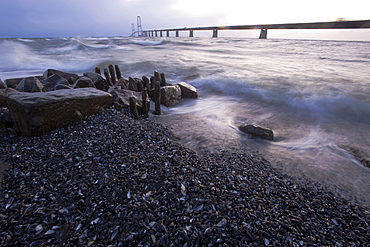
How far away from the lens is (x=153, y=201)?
93.9 inches

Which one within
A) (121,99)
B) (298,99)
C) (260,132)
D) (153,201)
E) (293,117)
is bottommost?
(293,117)

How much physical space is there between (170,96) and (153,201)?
16.8ft

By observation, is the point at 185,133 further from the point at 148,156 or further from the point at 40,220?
the point at 40,220

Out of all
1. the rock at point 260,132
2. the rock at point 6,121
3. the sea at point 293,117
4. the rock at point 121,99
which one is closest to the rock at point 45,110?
the rock at point 6,121

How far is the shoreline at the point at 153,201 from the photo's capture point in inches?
80.4

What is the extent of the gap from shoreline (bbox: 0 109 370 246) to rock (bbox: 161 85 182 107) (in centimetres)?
366

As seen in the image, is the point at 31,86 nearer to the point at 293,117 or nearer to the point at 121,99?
the point at 121,99

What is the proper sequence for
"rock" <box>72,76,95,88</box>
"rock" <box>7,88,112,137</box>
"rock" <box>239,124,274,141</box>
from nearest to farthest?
"rock" <box>7,88,112,137</box> → "rock" <box>239,124,274,141</box> → "rock" <box>72,76,95,88</box>

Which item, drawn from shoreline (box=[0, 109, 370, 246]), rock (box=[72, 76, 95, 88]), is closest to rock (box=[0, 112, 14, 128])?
shoreline (box=[0, 109, 370, 246])

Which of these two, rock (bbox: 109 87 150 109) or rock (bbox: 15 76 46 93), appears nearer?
rock (bbox: 109 87 150 109)

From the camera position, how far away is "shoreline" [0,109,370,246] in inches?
80.4

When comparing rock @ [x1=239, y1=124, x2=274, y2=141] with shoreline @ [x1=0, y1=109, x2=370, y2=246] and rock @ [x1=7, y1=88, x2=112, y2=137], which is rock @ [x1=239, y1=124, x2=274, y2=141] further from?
rock @ [x1=7, y1=88, x2=112, y2=137]

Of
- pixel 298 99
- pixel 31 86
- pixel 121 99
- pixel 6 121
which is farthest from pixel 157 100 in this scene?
pixel 298 99

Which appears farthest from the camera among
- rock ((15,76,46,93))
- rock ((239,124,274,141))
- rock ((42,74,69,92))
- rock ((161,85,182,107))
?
rock ((161,85,182,107))
